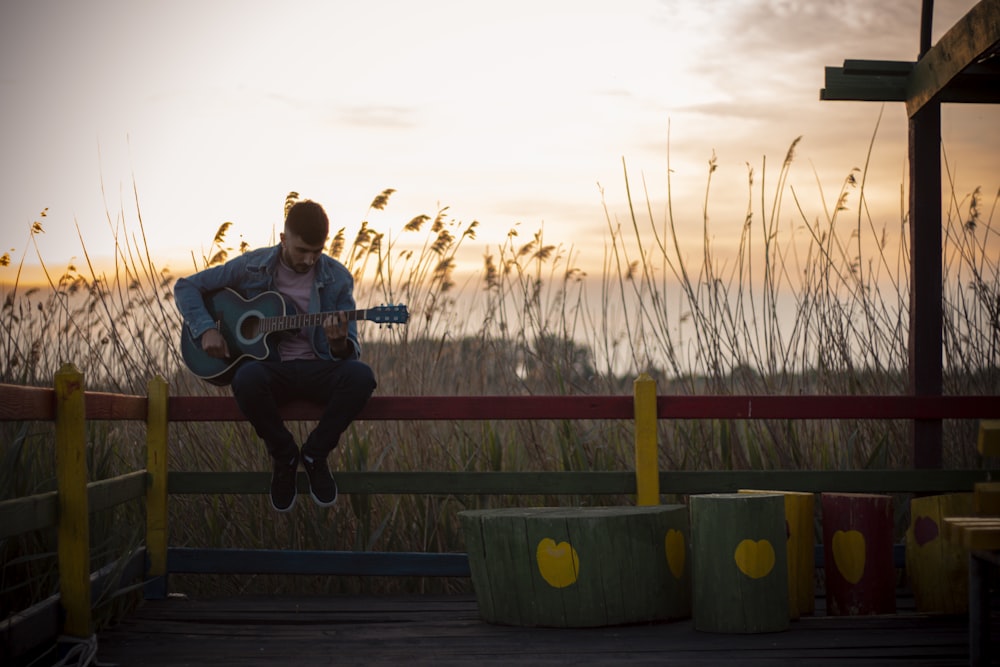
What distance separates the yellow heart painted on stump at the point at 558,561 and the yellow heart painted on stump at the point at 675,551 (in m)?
0.40

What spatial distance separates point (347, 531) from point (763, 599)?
88.9 inches

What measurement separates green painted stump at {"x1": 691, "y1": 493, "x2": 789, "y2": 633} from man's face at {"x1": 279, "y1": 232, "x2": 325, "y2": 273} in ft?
6.75

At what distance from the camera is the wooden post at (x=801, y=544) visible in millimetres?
4520

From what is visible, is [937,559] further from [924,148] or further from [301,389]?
[301,389]

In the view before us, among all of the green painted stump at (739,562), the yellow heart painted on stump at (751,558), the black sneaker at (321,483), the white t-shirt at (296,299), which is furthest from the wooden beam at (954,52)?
the black sneaker at (321,483)

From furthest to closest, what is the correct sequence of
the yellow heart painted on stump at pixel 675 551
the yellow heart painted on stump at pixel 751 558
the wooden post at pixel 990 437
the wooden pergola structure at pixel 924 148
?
the wooden pergola structure at pixel 924 148 → the yellow heart painted on stump at pixel 675 551 → the yellow heart painted on stump at pixel 751 558 → the wooden post at pixel 990 437

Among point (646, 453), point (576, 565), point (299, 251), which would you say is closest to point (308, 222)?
point (299, 251)

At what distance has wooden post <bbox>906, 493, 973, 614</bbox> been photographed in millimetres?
4410

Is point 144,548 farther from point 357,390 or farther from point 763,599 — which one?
point 763,599

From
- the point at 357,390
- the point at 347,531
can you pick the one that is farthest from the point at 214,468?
the point at 357,390

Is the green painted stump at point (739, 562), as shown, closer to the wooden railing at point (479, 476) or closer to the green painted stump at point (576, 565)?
the green painted stump at point (576, 565)

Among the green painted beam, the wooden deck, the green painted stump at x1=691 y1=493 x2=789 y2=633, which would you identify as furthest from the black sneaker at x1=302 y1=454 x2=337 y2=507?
the green painted stump at x1=691 y1=493 x2=789 y2=633

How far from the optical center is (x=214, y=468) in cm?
587

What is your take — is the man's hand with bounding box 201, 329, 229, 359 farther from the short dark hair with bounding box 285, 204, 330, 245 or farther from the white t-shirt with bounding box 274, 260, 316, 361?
the short dark hair with bounding box 285, 204, 330, 245
